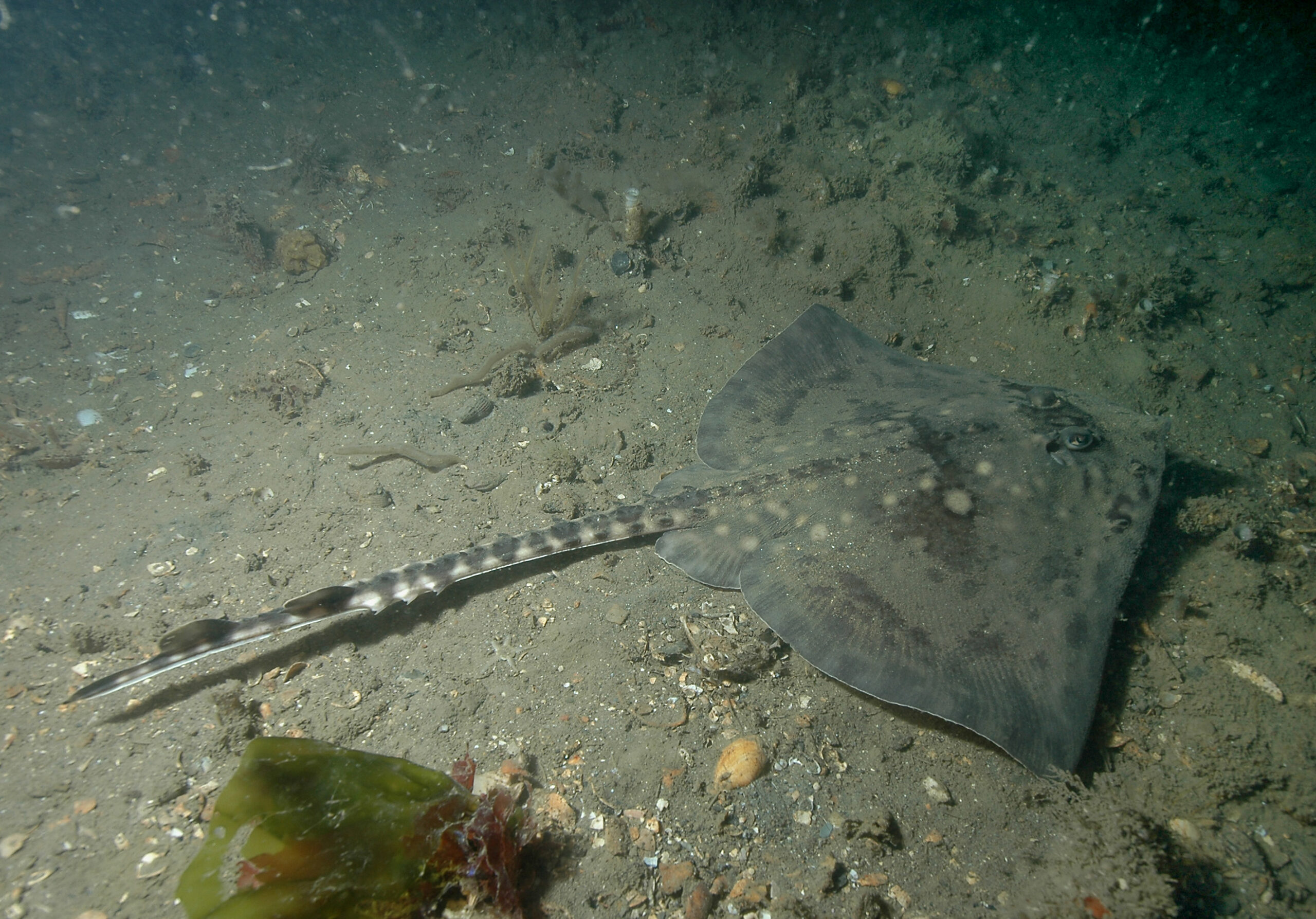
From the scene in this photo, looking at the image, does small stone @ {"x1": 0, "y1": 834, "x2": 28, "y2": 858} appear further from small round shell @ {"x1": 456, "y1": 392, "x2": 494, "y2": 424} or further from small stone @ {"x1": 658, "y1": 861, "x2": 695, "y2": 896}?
small round shell @ {"x1": 456, "y1": 392, "x2": 494, "y2": 424}

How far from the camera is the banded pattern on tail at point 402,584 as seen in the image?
344cm

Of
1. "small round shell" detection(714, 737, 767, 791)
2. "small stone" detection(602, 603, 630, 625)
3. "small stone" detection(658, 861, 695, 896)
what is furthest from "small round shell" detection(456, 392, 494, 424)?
"small stone" detection(658, 861, 695, 896)

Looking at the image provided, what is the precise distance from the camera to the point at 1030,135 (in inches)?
330

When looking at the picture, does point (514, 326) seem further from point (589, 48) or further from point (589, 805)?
point (589, 48)

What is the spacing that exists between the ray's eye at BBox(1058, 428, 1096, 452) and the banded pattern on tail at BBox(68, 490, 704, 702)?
8.36 feet

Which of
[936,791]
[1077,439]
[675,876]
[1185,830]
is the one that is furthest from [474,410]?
[1185,830]

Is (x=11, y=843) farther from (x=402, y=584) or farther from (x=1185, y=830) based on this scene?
(x=1185, y=830)

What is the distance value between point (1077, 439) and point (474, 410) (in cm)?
507

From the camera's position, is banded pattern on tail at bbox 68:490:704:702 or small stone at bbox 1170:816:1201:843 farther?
banded pattern on tail at bbox 68:490:704:702

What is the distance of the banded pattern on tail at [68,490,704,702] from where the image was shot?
3439 millimetres

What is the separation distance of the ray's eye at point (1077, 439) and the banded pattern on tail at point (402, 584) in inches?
100

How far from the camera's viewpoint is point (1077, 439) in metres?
3.61

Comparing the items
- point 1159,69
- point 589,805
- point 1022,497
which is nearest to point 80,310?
point 589,805

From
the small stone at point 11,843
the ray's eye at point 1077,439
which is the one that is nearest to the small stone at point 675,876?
the ray's eye at point 1077,439
